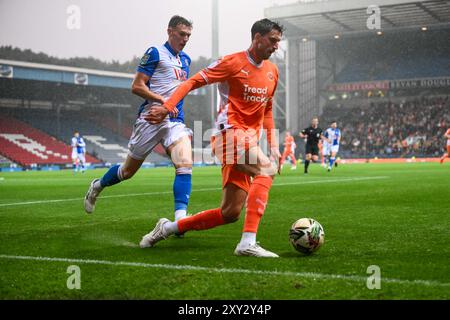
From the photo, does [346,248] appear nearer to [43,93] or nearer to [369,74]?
[43,93]

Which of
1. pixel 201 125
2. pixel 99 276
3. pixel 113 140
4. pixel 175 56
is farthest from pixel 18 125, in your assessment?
pixel 99 276

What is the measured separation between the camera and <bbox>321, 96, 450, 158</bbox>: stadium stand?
155 ft

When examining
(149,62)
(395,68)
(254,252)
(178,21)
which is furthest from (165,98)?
(395,68)

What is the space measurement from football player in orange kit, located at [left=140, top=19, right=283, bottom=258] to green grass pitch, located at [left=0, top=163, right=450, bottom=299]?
308mm

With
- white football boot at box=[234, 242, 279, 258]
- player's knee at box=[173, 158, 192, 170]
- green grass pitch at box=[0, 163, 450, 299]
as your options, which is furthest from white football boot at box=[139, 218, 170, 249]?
player's knee at box=[173, 158, 192, 170]

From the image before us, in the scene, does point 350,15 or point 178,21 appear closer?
point 178,21

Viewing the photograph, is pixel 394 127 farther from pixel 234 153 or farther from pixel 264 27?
pixel 234 153

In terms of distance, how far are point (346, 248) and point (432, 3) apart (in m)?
40.3

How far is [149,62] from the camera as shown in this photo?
7047mm

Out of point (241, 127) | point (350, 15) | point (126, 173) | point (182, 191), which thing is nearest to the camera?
point (241, 127)

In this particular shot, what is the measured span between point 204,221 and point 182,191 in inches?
48.3

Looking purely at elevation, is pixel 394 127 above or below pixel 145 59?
above

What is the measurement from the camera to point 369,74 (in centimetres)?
5575

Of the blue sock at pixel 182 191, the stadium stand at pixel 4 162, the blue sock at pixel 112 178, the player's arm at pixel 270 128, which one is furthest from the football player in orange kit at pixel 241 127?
the stadium stand at pixel 4 162
